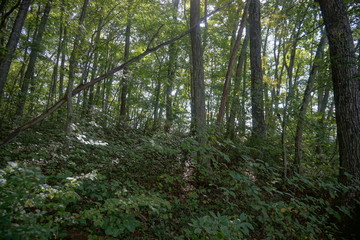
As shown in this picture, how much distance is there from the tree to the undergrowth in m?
0.61

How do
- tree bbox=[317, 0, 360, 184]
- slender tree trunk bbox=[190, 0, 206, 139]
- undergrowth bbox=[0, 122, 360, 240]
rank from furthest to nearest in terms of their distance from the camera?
1. slender tree trunk bbox=[190, 0, 206, 139]
2. tree bbox=[317, 0, 360, 184]
3. undergrowth bbox=[0, 122, 360, 240]

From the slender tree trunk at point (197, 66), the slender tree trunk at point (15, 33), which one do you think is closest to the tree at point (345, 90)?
the slender tree trunk at point (197, 66)

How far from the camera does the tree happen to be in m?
3.89

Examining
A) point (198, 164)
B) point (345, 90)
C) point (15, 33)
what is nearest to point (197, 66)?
point (198, 164)

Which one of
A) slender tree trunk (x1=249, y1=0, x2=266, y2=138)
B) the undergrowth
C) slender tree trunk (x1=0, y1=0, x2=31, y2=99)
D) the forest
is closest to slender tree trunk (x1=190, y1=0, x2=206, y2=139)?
the forest

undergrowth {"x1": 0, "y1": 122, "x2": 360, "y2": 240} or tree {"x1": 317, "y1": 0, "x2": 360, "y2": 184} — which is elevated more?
tree {"x1": 317, "y1": 0, "x2": 360, "y2": 184}

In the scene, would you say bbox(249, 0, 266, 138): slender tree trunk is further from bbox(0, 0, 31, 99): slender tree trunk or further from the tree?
bbox(0, 0, 31, 99): slender tree trunk

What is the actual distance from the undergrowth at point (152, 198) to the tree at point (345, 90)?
24.0 inches

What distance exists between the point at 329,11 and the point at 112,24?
9470 mm

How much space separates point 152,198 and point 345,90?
4.40 metres

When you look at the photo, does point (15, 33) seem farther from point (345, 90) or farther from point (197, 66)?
point (345, 90)

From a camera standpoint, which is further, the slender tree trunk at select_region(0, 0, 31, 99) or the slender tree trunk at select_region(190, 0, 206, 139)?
the slender tree trunk at select_region(190, 0, 206, 139)

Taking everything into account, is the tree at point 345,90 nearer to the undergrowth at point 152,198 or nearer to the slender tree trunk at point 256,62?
the undergrowth at point 152,198

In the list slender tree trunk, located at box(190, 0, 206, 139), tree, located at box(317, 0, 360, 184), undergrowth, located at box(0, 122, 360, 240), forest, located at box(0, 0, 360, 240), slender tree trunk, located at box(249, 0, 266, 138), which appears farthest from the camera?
slender tree trunk, located at box(249, 0, 266, 138)
